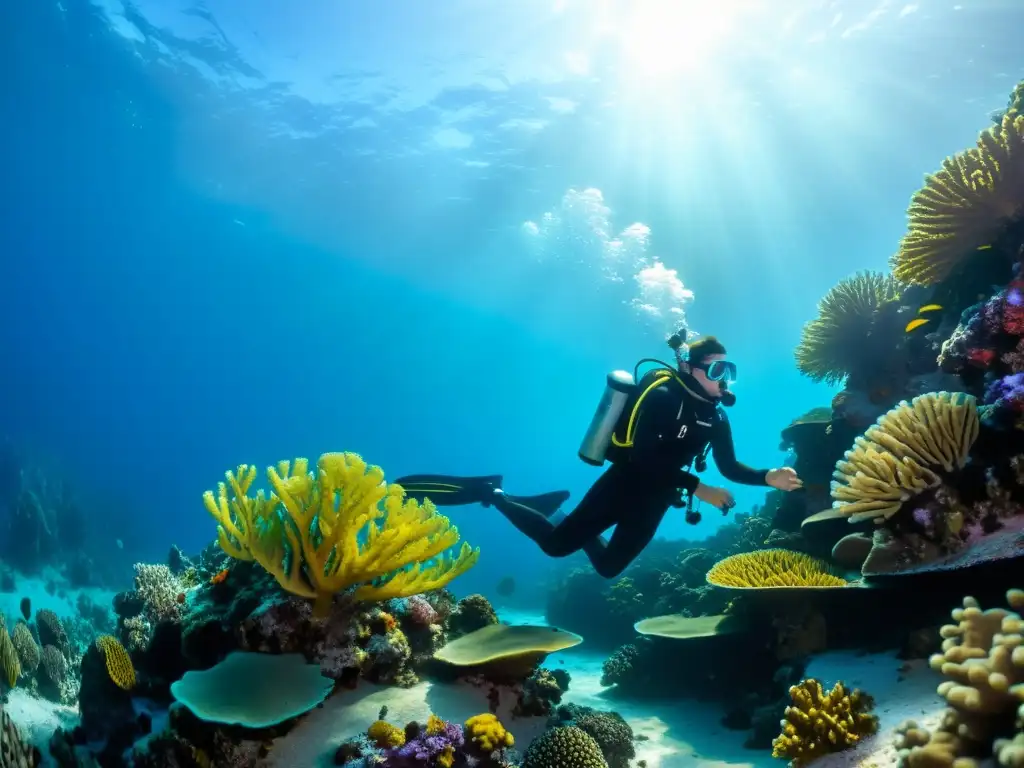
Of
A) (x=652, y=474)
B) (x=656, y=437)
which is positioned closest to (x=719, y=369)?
(x=656, y=437)

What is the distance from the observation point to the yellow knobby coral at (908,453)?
4.42 metres

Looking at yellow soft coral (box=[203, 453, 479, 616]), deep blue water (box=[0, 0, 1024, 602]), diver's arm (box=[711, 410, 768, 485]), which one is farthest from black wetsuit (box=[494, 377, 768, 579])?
deep blue water (box=[0, 0, 1024, 602])

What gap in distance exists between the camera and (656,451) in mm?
6363

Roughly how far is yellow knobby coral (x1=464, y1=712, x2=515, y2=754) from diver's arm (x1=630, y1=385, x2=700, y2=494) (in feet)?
11.0

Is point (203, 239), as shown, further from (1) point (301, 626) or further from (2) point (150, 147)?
(1) point (301, 626)

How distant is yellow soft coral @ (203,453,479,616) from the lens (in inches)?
167

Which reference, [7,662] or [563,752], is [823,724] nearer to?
[563,752]

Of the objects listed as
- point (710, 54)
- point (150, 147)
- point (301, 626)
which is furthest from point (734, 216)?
point (150, 147)

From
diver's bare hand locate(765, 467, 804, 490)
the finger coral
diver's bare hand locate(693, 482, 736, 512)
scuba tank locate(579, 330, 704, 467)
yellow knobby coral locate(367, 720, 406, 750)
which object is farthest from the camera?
scuba tank locate(579, 330, 704, 467)

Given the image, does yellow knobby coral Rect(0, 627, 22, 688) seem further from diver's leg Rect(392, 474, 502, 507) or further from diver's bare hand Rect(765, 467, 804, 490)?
diver's bare hand Rect(765, 467, 804, 490)

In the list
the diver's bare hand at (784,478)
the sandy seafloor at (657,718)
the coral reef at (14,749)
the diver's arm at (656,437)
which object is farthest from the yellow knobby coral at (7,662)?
the diver's bare hand at (784,478)

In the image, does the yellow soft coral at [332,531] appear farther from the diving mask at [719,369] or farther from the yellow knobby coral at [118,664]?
the diving mask at [719,369]

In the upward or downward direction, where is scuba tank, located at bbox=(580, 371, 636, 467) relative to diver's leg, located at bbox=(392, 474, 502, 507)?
downward

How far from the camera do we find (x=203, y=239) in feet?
165
